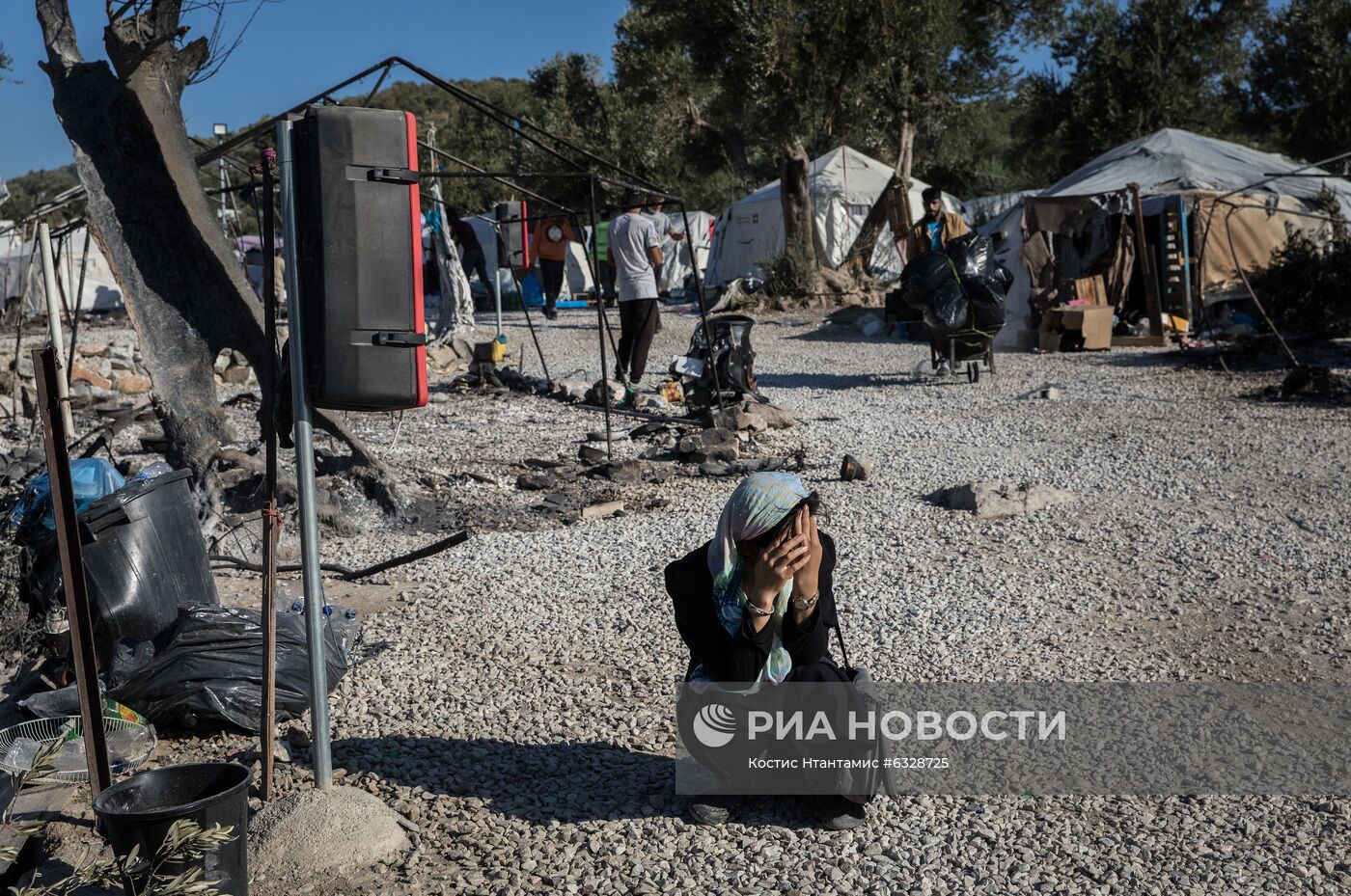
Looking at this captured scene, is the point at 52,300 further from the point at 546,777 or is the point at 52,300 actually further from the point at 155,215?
the point at 546,777

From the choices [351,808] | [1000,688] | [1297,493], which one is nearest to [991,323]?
[1297,493]

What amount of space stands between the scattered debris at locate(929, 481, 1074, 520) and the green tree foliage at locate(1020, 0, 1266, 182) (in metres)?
21.4

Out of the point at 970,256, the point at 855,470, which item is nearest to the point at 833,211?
the point at 970,256

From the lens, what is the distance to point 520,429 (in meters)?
10.1

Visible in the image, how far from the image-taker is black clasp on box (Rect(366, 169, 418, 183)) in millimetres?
3020

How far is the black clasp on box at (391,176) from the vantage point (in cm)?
302

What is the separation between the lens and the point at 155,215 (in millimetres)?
7199

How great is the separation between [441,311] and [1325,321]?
34.4 ft

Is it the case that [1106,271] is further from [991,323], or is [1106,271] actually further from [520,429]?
[520,429]

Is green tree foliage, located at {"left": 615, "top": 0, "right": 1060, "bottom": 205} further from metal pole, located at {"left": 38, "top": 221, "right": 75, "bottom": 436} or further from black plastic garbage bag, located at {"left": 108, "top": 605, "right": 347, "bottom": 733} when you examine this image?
black plastic garbage bag, located at {"left": 108, "top": 605, "right": 347, "bottom": 733}

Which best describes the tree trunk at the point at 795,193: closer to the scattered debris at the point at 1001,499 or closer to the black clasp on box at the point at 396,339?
the scattered debris at the point at 1001,499

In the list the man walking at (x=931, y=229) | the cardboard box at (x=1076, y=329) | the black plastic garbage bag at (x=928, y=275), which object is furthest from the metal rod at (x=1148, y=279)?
the black plastic garbage bag at (x=928, y=275)

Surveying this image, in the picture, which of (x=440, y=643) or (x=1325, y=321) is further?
(x=1325, y=321)

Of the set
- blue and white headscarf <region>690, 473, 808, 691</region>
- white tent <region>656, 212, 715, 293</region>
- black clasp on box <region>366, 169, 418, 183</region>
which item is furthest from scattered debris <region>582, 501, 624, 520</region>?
white tent <region>656, 212, 715, 293</region>
